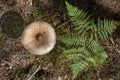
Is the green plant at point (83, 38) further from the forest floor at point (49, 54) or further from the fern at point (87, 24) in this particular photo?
the forest floor at point (49, 54)

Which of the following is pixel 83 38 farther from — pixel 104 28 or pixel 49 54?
pixel 49 54

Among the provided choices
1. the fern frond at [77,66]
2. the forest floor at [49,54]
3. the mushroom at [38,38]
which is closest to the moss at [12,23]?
the forest floor at [49,54]

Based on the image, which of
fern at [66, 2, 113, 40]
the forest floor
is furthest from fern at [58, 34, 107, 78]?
the forest floor

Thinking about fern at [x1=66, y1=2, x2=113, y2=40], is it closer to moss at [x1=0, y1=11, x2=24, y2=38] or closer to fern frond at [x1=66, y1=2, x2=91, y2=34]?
fern frond at [x1=66, y1=2, x2=91, y2=34]

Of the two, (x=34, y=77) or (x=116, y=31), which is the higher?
(x=116, y=31)

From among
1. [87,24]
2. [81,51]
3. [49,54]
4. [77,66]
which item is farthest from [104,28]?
[49,54]

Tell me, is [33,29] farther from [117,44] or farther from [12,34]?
[117,44]

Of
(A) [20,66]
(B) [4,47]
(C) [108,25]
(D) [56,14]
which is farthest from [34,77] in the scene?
(C) [108,25]
